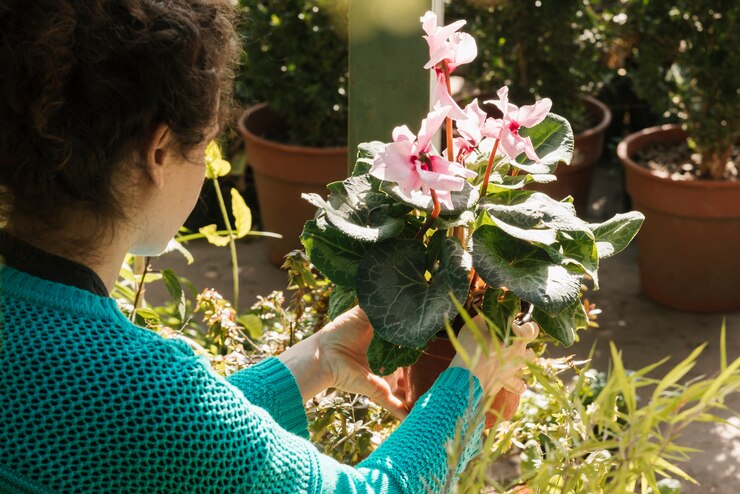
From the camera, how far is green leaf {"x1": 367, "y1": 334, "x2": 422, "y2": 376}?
1.46 m

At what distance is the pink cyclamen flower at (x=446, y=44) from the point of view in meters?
1.36

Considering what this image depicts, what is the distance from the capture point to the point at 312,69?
153 inches

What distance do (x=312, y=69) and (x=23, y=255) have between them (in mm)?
2833

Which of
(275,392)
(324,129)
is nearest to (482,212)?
(275,392)

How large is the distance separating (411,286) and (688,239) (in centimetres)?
240

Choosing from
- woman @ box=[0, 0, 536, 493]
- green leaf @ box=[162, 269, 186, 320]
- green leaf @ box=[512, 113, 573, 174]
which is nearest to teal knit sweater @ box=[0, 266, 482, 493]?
woman @ box=[0, 0, 536, 493]

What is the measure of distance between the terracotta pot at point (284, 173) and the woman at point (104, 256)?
2.58 metres

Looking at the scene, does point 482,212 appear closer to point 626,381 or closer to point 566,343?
point 566,343

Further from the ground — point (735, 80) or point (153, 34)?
point (153, 34)

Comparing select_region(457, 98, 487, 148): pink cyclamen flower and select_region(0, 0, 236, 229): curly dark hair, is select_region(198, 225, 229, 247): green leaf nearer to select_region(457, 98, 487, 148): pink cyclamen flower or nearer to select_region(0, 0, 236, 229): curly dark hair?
select_region(457, 98, 487, 148): pink cyclamen flower

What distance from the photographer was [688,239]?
3570 millimetres

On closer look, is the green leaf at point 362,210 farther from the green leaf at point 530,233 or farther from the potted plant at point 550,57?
the potted plant at point 550,57

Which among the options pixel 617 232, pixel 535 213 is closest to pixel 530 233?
pixel 535 213

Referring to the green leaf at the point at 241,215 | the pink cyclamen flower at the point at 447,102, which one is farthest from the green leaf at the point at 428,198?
the green leaf at the point at 241,215
